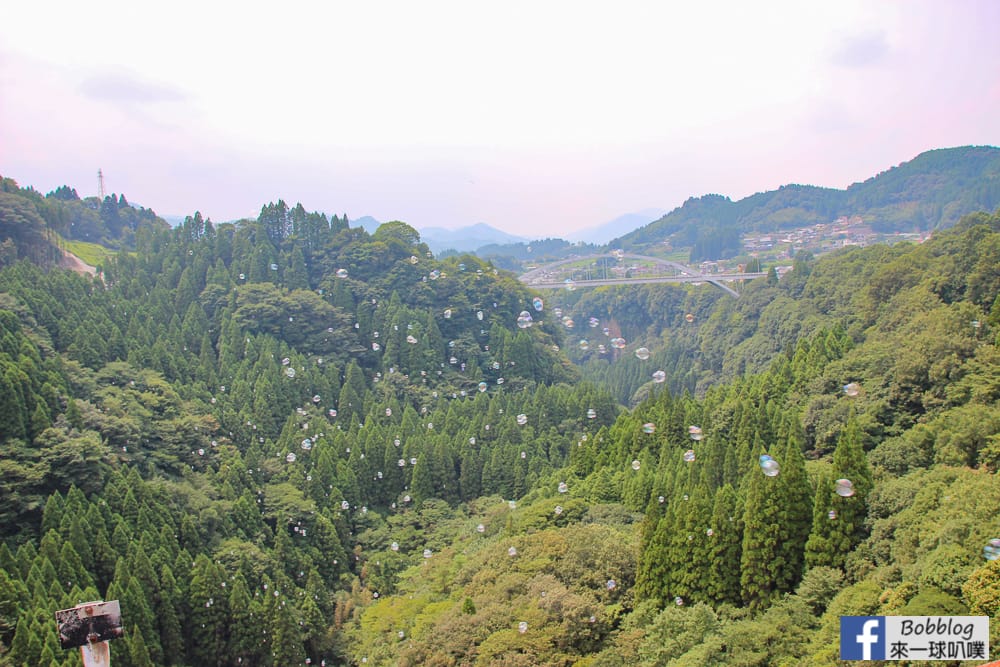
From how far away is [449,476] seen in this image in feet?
109

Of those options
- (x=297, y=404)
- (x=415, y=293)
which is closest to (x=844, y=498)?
(x=297, y=404)

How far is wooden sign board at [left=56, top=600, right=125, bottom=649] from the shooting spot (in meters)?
7.10

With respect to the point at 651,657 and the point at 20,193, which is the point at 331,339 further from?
the point at 651,657

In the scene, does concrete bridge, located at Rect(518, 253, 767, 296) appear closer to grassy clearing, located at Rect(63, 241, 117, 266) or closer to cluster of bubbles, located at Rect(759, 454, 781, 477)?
grassy clearing, located at Rect(63, 241, 117, 266)

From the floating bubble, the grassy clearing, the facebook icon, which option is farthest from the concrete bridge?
the facebook icon

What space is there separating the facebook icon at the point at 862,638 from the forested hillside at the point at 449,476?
66cm

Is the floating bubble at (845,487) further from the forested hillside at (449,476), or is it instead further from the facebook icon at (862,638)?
the facebook icon at (862,638)

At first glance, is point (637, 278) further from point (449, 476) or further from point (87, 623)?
point (87, 623)

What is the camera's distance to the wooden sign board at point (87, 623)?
7.10 metres

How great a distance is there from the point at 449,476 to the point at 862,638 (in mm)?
22605

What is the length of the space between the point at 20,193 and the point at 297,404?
86.2 ft

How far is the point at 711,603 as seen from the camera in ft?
60.1

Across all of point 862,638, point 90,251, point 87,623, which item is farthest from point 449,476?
point 90,251

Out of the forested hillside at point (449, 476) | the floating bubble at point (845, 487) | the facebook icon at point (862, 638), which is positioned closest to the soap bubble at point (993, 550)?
the forested hillside at point (449, 476)
